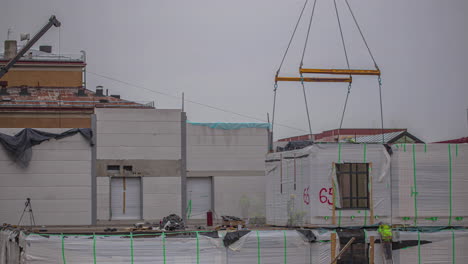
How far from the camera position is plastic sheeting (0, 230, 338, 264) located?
23.1m

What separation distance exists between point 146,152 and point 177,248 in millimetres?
15506

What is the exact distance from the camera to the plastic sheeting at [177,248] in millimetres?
23078

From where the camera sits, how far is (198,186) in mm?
39594

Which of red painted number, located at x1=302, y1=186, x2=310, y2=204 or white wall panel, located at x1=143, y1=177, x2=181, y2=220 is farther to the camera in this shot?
white wall panel, located at x1=143, y1=177, x2=181, y2=220

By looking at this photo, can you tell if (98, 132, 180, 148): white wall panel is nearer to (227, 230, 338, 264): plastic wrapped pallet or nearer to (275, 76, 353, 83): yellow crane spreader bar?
(275, 76, 353, 83): yellow crane spreader bar

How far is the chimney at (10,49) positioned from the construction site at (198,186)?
0.41ft

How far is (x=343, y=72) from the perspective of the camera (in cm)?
2798

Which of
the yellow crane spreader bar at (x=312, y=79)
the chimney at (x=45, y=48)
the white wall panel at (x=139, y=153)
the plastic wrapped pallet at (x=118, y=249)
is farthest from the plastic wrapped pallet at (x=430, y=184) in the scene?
the chimney at (x=45, y=48)

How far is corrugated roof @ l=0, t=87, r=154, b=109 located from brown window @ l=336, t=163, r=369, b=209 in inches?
1067

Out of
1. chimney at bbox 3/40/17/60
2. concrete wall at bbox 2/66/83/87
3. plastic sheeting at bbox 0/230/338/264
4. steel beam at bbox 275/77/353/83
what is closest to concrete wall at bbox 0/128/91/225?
steel beam at bbox 275/77/353/83

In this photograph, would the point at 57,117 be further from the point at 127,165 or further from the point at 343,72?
the point at 343,72

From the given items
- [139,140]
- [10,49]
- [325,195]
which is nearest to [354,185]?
[325,195]

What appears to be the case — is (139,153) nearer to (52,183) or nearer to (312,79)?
(52,183)

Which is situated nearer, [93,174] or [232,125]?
[93,174]
